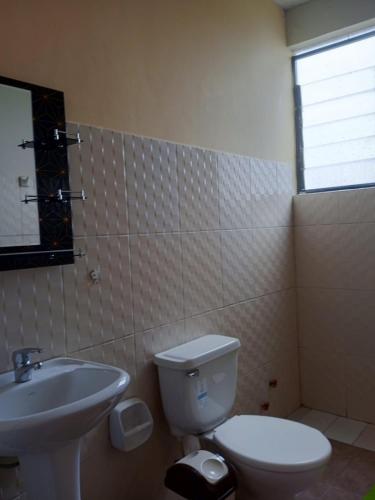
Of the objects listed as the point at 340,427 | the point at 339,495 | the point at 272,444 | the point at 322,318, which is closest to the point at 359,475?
the point at 339,495

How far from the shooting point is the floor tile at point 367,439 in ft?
7.88

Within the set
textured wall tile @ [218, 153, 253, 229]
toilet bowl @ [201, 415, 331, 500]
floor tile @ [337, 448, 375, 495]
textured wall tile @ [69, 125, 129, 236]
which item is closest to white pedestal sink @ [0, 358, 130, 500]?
Result: textured wall tile @ [69, 125, 129, 236]

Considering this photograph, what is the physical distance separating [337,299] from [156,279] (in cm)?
142

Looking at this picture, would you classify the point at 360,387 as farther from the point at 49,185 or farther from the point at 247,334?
the point at 49,185

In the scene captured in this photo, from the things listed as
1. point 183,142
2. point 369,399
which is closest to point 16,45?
point 183,142

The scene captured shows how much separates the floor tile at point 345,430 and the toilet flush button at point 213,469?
1.23 metres

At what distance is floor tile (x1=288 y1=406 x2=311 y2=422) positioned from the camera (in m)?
2.76

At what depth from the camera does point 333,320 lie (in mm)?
2746

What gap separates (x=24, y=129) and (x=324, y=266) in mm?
2054

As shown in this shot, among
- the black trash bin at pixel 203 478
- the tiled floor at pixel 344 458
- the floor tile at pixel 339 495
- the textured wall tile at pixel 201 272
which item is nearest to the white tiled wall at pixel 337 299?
the tiled floor at pixel 344 458

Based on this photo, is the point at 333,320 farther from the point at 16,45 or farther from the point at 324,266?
the point at 16,45

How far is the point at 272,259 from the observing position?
2.64 metres

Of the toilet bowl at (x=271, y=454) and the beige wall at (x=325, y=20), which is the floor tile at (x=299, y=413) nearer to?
the toilet bowl at (x=271, y=454)

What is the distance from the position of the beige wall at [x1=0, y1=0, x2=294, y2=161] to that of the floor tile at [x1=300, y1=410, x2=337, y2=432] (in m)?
1.72
